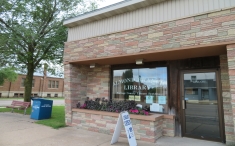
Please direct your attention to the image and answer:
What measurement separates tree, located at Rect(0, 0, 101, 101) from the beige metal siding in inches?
151

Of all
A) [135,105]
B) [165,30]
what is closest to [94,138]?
[135,105]

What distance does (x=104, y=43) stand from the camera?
5887 millimetres

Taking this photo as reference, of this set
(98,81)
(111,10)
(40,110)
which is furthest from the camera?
(40,110)

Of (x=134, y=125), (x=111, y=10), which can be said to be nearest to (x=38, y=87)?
(x=111, y=10)

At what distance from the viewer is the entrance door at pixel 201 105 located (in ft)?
16.0

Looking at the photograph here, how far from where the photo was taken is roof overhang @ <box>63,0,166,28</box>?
5.27m

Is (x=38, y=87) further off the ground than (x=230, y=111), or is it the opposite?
(x=38, y=87)

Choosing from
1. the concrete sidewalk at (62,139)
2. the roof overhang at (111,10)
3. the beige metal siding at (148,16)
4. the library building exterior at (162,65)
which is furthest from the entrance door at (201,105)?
the roof overhang at (111,10)

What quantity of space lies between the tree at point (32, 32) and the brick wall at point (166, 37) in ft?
15.4

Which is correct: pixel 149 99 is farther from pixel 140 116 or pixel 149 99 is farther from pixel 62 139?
pixel 62 139

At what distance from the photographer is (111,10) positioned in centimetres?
580

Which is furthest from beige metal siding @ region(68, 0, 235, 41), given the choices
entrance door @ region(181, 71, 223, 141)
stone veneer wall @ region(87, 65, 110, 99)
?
entrance door @ region(181, 71, 223, 141)

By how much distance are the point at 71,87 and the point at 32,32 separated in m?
4.84

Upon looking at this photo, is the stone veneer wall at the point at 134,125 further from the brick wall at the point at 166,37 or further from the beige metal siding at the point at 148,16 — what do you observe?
the beige metal siding at the point at 148,16
